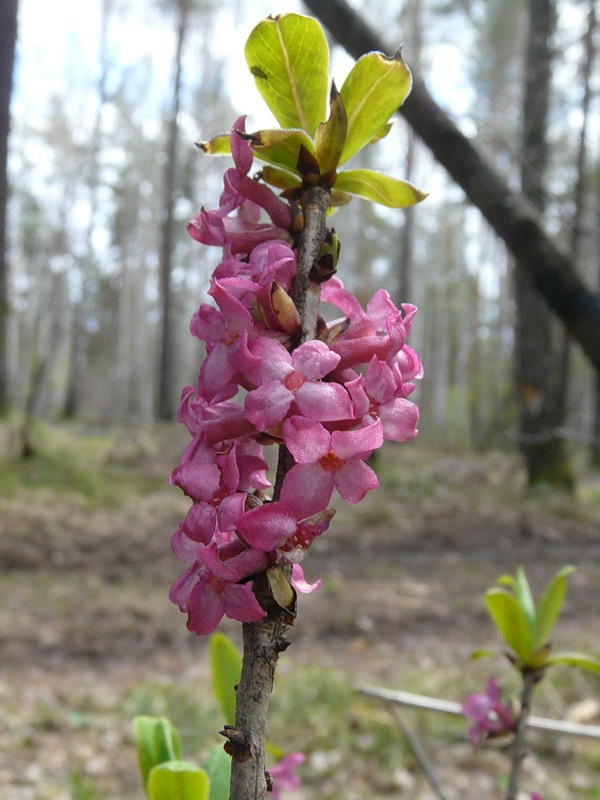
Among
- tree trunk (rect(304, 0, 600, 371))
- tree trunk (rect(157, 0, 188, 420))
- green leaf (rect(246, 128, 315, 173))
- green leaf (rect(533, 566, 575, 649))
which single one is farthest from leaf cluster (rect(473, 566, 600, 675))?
tree trunk (rect(157, 0, 188, 420))

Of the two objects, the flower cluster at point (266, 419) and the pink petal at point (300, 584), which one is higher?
the flower cluster at point (266, 419)

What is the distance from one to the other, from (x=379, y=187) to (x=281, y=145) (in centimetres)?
13

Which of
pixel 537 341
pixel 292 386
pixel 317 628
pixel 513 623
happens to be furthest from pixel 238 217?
pixel 537 341

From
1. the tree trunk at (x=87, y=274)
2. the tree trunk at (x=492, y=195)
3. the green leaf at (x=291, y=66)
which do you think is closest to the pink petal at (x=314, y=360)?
the green leaf at (x=291, y=66)

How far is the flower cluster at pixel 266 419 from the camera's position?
57cm

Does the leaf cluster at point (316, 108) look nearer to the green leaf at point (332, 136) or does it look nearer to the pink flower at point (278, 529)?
the green leaf at point (332, 136)

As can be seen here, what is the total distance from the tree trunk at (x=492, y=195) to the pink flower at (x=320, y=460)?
7.79 feet

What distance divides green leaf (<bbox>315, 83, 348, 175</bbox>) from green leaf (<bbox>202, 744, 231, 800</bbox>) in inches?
27.5

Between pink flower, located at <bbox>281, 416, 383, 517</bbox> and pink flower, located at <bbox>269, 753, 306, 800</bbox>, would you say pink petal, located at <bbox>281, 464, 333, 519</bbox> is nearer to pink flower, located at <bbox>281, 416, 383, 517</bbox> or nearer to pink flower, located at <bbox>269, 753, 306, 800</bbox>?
pink flower, located at <bbox>281, 416, 383, 517</bbox>

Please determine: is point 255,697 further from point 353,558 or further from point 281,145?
point 353,558

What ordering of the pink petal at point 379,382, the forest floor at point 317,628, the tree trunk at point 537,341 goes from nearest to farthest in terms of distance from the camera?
1. the pink petal at point 379,382
2. the forest floor at point 317,628
3. the tree trunk at point 537,341

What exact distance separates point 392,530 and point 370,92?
6.89 metres

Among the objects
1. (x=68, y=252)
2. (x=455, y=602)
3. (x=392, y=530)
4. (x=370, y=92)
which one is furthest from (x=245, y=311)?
(x=68, y=252)

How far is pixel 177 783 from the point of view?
0.68 m
